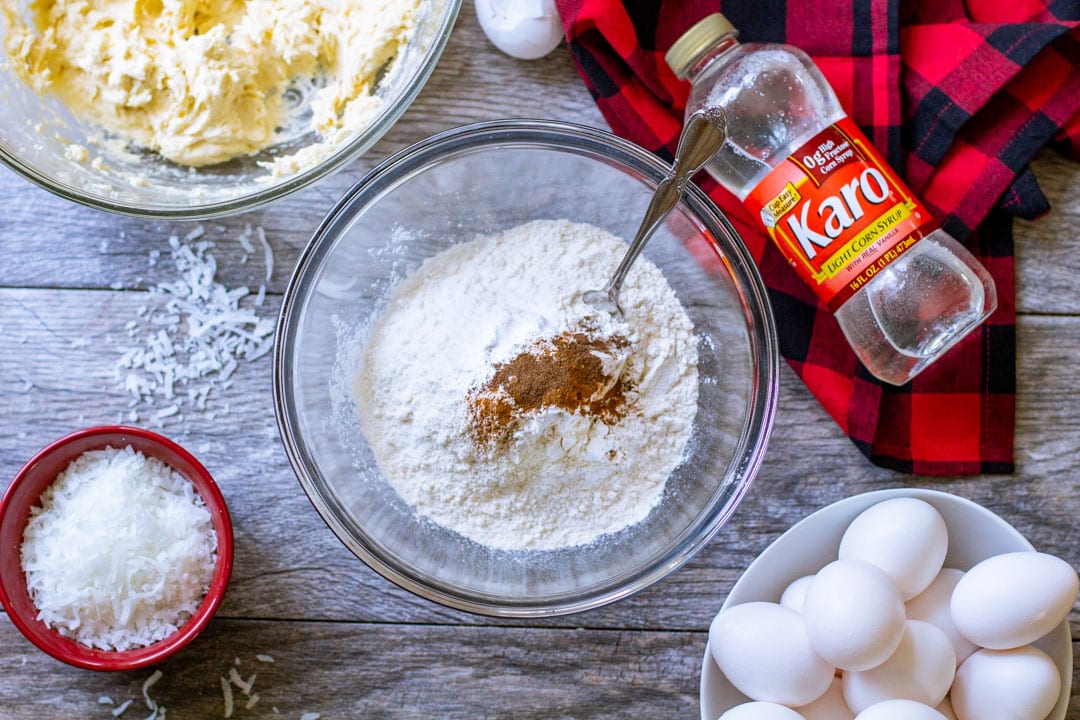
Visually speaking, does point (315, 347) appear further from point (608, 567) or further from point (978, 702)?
point (978, 702)

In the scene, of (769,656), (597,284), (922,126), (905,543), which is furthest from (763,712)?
(922,126)

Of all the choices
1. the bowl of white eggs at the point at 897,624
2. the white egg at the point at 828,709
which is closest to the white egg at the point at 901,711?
the bowl of white eggs at the point at 897,624

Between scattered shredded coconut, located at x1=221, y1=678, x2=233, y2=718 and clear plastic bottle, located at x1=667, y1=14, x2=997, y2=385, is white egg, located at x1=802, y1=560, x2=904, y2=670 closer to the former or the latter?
clear plastic bottle, located at x1=667, y1=14, x2=997, y2=385

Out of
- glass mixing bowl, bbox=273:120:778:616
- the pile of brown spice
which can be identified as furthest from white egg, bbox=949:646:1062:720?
the pile of brown spice

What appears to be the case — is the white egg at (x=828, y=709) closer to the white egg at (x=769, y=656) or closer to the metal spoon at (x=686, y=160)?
the white egg at (x=769, y=656)

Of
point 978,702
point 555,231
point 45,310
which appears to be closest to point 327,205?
point 555,231

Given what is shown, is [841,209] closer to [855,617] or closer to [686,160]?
[686,160]
